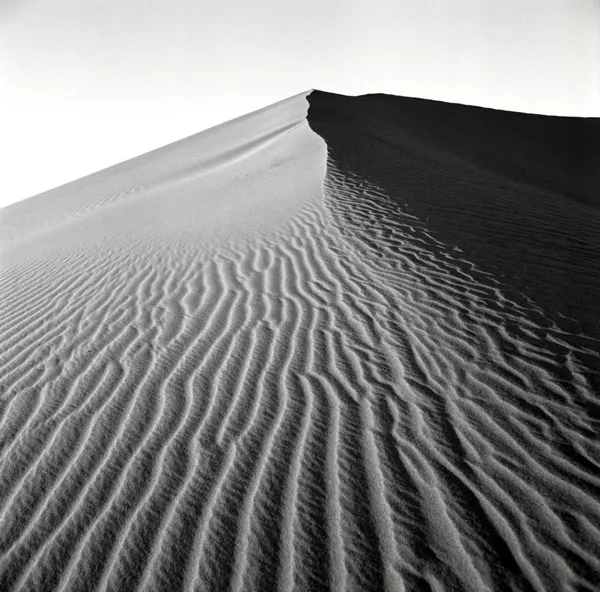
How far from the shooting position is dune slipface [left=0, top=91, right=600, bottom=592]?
2305mm

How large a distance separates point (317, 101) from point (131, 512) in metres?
18.0

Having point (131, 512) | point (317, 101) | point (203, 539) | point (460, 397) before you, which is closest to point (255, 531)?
point (203, 539)

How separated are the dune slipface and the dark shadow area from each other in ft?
0.20

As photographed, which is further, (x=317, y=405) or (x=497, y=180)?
(x=497, y=180)

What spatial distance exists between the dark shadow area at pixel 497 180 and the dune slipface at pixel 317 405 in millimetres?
60

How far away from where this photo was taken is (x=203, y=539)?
7.92ft

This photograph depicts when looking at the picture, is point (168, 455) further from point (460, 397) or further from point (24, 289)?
point (24, 289)

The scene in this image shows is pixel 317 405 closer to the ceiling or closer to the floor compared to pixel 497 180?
closer to the ceiling

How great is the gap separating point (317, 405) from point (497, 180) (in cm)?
788

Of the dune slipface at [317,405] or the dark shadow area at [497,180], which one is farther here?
the dark shadow area at [497,180]

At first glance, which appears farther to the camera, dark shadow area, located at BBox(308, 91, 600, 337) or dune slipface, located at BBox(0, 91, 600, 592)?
dark shadow area, located at BBox(308, 91, 600, 337)

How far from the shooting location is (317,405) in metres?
3.30

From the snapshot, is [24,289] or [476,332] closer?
[476,332]

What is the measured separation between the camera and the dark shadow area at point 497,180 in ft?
15.7
